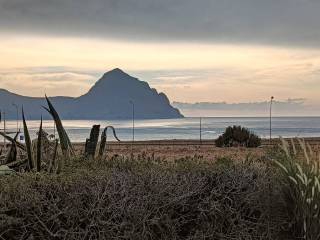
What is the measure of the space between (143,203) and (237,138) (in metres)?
33.7

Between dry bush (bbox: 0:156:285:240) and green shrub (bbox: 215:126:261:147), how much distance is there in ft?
99.0

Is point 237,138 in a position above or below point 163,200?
below

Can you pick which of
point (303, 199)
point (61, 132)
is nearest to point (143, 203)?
point (303, 199)

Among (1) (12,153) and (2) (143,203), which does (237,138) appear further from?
(2) (143,203)

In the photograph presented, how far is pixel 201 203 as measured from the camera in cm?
555

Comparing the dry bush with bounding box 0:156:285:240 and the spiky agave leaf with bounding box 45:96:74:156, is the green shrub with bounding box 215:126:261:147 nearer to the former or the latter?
the spiky agave leaf with bounding box 45:96:74:156

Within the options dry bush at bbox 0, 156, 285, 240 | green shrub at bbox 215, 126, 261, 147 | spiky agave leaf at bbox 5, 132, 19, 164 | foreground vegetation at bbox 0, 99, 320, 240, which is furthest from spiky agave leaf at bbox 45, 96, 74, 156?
green shrub at bbox 215, 126, 261, 147

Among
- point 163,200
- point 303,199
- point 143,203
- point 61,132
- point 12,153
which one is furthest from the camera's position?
point 61,132

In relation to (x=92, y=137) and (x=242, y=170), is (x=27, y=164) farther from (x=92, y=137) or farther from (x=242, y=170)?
(x=242, y=170)

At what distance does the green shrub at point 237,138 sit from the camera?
36.3 m

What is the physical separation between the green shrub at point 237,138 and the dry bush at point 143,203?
3016cm

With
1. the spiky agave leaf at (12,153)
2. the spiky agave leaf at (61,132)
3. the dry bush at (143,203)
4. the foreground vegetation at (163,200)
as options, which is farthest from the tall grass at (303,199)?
the spiky agave leaf at (12,153)

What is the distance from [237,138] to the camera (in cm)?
3856

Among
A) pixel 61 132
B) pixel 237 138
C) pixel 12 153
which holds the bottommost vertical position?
pixel 237 138
